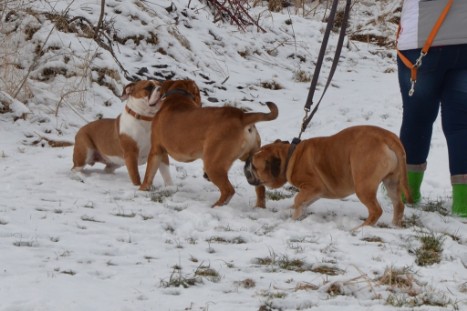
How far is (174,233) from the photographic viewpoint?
4.55 meters

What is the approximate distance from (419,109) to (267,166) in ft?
4.68

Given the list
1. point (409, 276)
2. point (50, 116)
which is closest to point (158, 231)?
point (409, 276)

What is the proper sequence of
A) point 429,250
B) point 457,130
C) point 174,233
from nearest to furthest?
1. point 429,250
2. point 174,233
3. point 457,130

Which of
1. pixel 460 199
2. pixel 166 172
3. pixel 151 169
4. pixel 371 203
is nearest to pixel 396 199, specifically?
pixel 371 203

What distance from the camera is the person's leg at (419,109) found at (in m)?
5.32

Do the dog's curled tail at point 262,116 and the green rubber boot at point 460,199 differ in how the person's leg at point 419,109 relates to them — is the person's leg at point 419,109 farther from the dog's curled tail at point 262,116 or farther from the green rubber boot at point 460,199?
the dog's curled tail at point 262,116

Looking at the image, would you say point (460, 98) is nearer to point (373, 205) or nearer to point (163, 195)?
point (373, 205)

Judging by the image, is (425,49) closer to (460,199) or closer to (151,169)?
(460,199)

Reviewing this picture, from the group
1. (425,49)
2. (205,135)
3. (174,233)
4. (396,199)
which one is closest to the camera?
(174,233)

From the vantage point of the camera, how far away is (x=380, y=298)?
3.26 metres

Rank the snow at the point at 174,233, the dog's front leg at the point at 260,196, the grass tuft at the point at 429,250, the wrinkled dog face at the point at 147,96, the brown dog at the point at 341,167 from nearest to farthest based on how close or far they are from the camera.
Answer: the snow at the point at 174,233, the grass tuft at the point at 429,250, the brown dog at the point at 341,167, the dog's front leg at the point at 260,196, the wrinkled dog face at the point at 147,96

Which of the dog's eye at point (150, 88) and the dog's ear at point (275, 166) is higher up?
the dog's eye at point (150, 88)

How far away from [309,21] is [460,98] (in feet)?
36.9

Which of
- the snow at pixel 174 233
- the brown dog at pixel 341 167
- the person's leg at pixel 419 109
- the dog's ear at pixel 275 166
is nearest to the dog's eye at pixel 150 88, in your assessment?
the snow at pixel 174 233
